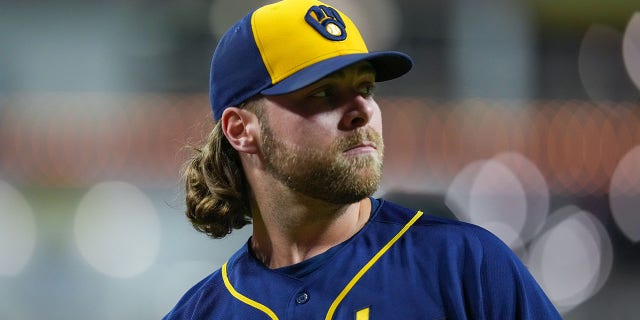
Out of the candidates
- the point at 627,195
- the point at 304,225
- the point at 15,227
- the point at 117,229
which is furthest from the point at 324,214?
the point at 627,195

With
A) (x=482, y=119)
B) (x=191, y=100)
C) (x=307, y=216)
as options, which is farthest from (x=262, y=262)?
(x=482, y=119)

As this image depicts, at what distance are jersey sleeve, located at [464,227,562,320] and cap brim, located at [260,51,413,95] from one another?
489 mm

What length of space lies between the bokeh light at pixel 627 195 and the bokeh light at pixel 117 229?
17.0 ft

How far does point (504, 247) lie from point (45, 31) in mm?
7877

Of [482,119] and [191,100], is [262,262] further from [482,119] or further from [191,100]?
[482,119]

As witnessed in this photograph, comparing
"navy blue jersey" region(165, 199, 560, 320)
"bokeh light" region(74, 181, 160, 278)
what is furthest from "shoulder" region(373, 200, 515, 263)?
"bokeh light" region(74, 181, 160, 278)

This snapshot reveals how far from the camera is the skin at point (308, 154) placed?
2.00 m

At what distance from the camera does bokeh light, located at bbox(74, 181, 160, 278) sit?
8.12 metres

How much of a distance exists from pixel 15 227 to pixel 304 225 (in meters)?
7.17

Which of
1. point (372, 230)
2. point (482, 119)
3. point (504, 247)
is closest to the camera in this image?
point (504, 247)

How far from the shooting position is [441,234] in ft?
6.48

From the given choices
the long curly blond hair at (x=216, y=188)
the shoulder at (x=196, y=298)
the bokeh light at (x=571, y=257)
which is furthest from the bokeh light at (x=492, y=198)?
the shoulder at (x=196, y=298)

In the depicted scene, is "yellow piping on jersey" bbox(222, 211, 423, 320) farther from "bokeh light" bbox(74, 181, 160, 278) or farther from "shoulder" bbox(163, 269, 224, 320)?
"bokeh light" bbox(74, 181, 160, 278)

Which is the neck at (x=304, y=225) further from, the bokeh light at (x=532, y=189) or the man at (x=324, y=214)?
the bokeh light at (x=532, y=189)
